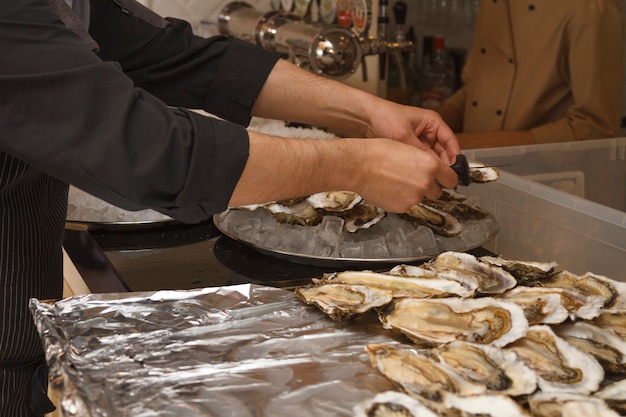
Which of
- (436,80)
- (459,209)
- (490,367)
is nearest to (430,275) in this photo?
(490,367)

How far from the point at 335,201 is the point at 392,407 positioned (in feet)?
2.12

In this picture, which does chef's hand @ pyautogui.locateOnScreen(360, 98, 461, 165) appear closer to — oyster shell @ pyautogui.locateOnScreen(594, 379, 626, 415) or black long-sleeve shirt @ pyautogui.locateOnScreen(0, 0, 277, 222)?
black long-sleeve shirt @ pyautogui.locateOnScreen(0, 0, 277, 222)

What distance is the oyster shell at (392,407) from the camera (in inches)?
31.3

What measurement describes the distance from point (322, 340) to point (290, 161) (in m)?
0.23

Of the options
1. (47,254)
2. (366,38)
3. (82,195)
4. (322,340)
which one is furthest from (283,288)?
(366,38)

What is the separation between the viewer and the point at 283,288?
117 cm

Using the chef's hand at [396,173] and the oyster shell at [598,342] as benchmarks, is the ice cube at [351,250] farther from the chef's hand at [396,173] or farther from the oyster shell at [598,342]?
the oyster shell at [598,342]

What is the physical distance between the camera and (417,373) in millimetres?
871

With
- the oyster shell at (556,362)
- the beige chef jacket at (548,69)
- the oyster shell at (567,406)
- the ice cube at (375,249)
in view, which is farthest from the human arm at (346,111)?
the beige chef jacket at (548,69)

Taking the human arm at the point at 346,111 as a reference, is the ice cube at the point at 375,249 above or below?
below

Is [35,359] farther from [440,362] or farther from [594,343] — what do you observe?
[594,343]

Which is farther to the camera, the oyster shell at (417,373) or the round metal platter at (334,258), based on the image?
the round metal platter at (334,258)

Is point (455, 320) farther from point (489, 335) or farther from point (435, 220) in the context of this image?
point (435, 220)

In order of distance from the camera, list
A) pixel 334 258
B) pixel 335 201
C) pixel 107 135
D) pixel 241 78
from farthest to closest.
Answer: pixel 241 78 → pixel 335 201 → pixel 334 258 → pixel 107 135
